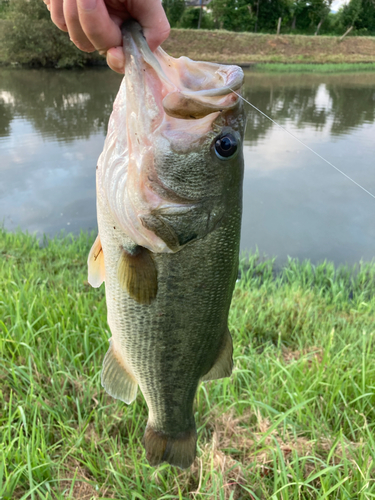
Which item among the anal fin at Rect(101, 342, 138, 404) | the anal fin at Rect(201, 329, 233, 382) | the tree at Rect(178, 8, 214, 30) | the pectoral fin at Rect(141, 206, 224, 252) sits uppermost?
the tree at Rect(178, 8, 214, 30)

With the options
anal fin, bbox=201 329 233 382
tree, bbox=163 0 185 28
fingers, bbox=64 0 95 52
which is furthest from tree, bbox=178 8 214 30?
anal fin, bbox=201 329 233 382

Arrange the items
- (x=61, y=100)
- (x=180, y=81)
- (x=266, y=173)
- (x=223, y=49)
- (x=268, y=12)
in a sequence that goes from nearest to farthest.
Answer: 1. (x=180, y=81)
2. (x=266, y=173)
3. (x=61, y=100)
4. (x=223, y=49)
5. (x=268, y=12)

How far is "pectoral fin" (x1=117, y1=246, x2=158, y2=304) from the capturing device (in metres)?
1.22

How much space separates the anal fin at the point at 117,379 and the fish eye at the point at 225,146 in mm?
923

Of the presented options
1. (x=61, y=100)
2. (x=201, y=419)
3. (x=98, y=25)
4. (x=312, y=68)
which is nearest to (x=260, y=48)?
(x=312, y=68)

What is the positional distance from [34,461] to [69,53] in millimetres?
28772

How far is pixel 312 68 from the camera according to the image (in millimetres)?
28078

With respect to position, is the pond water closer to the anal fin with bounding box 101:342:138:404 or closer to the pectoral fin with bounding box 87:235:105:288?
the anal fin with bounding box 101:342:138:404

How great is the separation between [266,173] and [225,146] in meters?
7.57

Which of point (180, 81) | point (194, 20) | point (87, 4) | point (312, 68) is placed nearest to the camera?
point (87, 4)

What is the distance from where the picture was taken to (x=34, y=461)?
174 cm

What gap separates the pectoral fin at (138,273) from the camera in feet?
4.02

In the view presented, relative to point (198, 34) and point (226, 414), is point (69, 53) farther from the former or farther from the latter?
point (226, 414)

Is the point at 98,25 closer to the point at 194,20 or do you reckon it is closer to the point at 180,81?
the point at 180,81
